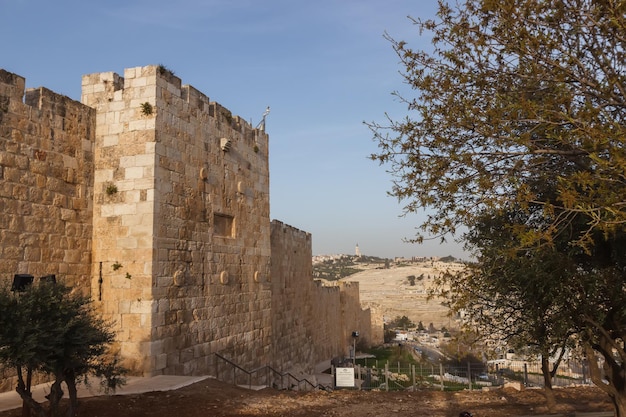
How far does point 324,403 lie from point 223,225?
15.9 ft

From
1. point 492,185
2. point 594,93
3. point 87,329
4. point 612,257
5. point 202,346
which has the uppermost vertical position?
point 594,93

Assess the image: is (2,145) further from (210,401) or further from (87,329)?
(210,401)

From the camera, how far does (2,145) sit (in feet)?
28.0

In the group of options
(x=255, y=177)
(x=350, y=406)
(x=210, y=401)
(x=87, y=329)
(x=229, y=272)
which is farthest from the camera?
(x=255, y=177)

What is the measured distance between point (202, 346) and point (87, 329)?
5379 mm

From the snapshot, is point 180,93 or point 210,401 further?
point 180,93

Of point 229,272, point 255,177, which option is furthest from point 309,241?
point 229,272

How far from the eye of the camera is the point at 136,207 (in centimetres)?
995

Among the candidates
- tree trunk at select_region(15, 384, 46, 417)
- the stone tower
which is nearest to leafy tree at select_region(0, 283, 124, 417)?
tree trunk at select_region(15, 384, 46, 417)

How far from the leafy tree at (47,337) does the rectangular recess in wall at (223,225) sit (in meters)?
5.87

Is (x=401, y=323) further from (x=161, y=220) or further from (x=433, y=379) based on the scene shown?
(x=161, y=220)

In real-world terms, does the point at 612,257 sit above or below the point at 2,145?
below

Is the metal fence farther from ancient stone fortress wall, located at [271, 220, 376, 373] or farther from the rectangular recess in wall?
the rectangular recess in wall

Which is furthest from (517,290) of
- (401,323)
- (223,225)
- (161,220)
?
(401,323)
